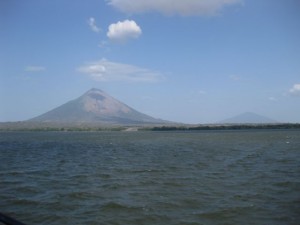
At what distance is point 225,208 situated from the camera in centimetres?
1252

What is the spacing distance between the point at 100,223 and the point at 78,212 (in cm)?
151

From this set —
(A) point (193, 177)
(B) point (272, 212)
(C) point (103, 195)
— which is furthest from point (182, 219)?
(A) point (193, 177)

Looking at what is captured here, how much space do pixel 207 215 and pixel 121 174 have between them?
10398mm

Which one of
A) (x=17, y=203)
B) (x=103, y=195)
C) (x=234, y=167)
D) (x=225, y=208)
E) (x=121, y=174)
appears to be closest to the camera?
(x=225, y=208)

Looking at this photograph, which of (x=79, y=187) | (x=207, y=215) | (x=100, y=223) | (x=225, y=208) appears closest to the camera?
(x=100, y=223)

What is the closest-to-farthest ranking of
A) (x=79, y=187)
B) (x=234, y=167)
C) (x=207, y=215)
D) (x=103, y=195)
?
(x=207, y=215) → (x=103, y=195) → (x=79, y=187) → (x=234, y=167)

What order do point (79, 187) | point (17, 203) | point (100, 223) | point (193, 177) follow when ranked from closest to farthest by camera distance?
point (100, 223) < point (17, 203) < point (79, 187) < point (193, 177)

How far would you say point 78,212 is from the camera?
12125 mm

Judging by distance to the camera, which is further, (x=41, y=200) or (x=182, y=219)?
(x=41, y=200)

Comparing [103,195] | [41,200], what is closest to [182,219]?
[103,195]

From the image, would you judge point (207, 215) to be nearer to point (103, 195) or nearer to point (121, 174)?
point (103, 195)

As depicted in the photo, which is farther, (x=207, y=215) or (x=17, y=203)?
(x=17, y=203)

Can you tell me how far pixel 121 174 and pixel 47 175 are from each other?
14.4 ft

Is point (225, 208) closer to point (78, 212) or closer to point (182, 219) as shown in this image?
point (182, 219)
